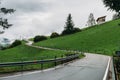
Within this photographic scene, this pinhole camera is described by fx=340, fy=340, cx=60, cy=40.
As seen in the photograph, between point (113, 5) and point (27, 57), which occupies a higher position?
point (113, 5)

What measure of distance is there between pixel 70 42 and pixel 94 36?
11738 mm

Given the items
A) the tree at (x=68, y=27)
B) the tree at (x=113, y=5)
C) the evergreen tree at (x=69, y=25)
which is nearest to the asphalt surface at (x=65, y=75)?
the tree at (x=113, y=5)

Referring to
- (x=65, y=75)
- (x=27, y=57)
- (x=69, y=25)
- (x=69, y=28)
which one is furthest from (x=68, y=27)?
(x=65, y=75)

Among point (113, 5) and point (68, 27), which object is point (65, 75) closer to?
point (113, 5)

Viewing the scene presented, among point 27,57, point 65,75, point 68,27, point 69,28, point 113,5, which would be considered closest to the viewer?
point 65,75

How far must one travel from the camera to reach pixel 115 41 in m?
110

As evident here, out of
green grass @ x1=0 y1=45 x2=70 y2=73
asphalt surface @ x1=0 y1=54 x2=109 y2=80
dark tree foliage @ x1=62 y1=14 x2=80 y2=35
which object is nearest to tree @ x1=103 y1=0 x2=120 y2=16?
asphalt surface @ x1=0 y1=54 x2=109 y2=80

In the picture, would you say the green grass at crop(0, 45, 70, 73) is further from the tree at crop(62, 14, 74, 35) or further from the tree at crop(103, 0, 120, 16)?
the tree at crop(62, 14, 74, 35)

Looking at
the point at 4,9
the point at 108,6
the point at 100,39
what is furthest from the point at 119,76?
the point at 100,39

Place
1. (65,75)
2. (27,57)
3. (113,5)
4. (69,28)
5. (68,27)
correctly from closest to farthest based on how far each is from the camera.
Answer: (65,75), (113,5), (27,57), (68,27), (69,28)

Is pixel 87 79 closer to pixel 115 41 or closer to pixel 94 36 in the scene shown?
pixel 115 41

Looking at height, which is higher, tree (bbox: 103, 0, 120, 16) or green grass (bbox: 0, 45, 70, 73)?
tree (bbox: 103, 0, 120, 16)

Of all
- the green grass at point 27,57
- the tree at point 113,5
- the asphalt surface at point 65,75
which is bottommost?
the asphalt surface at point 65,75

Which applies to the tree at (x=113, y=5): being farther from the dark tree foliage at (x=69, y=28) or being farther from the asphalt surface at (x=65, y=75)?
the dark tree foliage at (x=69, y=28)
